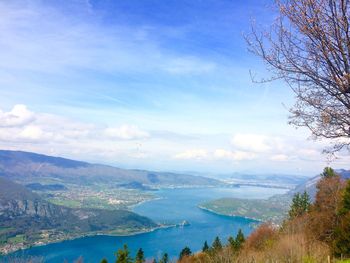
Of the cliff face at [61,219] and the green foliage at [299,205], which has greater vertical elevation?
the green foliage at [299,205]

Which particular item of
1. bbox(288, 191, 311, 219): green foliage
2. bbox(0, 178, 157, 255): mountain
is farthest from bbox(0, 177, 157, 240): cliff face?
bbox(288, 191, 311, 219): green foliage

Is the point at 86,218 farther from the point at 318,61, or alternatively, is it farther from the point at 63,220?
the point at 318,61

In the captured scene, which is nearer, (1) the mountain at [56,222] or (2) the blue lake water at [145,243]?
(2) the blue lake water at [145,243]

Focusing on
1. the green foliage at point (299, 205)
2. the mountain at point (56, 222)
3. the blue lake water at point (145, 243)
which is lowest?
the mountain at point (56, 222)

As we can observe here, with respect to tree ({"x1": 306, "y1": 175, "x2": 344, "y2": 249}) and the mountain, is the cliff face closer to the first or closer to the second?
the mountain

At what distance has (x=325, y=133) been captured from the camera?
7.14m

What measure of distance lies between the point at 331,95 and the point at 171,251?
87419 mm

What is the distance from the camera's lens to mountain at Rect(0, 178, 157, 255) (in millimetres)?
138575

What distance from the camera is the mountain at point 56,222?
139 m

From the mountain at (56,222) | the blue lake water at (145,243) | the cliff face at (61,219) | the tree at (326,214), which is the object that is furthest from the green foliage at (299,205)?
the cliff face at (61,219)

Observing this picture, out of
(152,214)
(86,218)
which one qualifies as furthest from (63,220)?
(152,214)

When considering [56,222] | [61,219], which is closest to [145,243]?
[56,222]

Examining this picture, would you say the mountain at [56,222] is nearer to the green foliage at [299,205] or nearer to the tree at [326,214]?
the green foliage at [299,205]

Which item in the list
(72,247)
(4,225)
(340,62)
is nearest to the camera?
(340,62)
